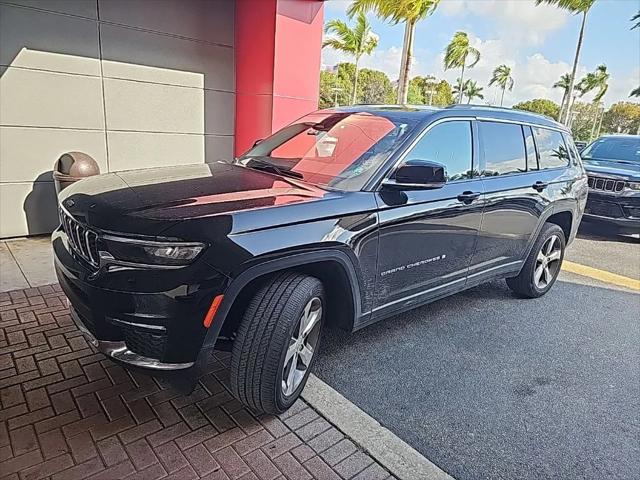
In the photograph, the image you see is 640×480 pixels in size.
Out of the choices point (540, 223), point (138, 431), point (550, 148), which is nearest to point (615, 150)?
point (550, 148)

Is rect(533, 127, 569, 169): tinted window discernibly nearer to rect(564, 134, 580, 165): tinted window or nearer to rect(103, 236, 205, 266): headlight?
rect(564, 134, 580, 165): tinted window

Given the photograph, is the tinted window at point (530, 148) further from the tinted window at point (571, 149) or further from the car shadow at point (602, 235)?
the car shadow at point (602, 235)

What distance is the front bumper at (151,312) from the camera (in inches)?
78.1

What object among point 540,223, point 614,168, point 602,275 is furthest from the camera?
point 614,168

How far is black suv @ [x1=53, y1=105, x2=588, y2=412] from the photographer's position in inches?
79.4

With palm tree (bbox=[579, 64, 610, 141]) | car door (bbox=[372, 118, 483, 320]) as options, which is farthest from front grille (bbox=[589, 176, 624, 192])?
palm tree (bbox=[579, 64, 610, 141])

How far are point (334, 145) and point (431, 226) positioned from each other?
0.89 metres

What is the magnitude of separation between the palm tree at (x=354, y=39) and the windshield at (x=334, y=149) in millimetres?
20182

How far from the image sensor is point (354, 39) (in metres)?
22.8

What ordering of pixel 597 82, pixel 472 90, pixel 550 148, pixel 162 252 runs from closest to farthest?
pixel 162 252 < pixel 550 148 < pixel 597 82 < pixel 472 90

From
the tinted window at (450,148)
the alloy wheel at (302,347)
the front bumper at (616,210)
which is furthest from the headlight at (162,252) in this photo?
the front bumper at (616,210)

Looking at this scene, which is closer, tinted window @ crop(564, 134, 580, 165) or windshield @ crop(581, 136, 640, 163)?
tinted window @ crop(564, 134, 580, 165)

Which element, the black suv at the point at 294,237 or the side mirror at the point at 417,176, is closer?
the black suv at the point at 294,237

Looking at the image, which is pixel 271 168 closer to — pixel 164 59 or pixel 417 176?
pixel 417 176
